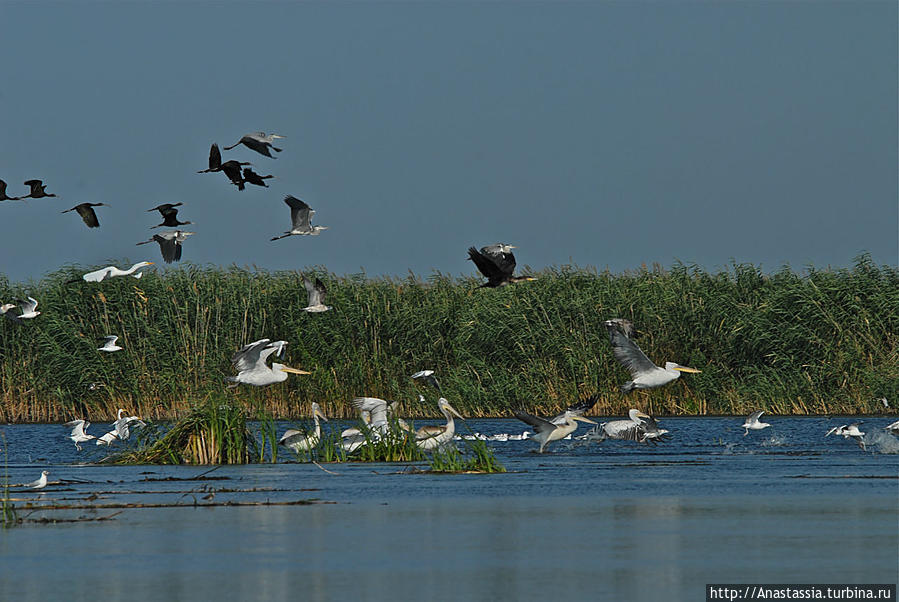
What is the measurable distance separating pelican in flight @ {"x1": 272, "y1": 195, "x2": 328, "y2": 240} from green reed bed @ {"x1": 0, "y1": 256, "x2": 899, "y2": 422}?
5907 millimetres

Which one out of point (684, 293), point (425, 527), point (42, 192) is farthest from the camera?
point (684, 293)

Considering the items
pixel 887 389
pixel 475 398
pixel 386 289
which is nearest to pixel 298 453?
pixel 475 398

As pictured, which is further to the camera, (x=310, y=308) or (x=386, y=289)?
Result: (x=386, y=289)

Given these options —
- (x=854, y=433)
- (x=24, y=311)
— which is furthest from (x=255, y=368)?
(x=854, y=433)

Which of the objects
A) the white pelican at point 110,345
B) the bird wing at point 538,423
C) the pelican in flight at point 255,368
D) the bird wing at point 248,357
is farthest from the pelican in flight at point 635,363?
the white pelican at point 110,345

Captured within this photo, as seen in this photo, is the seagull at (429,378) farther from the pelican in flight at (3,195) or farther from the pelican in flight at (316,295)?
the pelican in flight at (3,195)

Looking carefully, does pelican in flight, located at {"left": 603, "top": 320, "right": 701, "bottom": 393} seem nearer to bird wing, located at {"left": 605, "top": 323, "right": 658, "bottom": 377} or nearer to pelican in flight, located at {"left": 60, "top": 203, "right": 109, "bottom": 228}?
bird wing, located at {"left": 605, "top": 323, "right": 658, "bottom": 377}

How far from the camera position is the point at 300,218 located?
2184 cm

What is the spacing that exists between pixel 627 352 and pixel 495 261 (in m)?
2.32

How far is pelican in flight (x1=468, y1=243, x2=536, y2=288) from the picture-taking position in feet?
65.9

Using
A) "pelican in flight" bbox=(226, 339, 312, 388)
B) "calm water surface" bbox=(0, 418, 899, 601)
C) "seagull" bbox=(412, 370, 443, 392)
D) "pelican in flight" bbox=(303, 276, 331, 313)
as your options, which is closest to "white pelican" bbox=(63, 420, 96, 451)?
"calm water surface" bbox=(0, 418, 899, 601)

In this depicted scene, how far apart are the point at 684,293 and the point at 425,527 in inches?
653

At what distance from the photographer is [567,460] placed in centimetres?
2116

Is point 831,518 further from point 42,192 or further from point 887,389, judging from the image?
point 887,389
